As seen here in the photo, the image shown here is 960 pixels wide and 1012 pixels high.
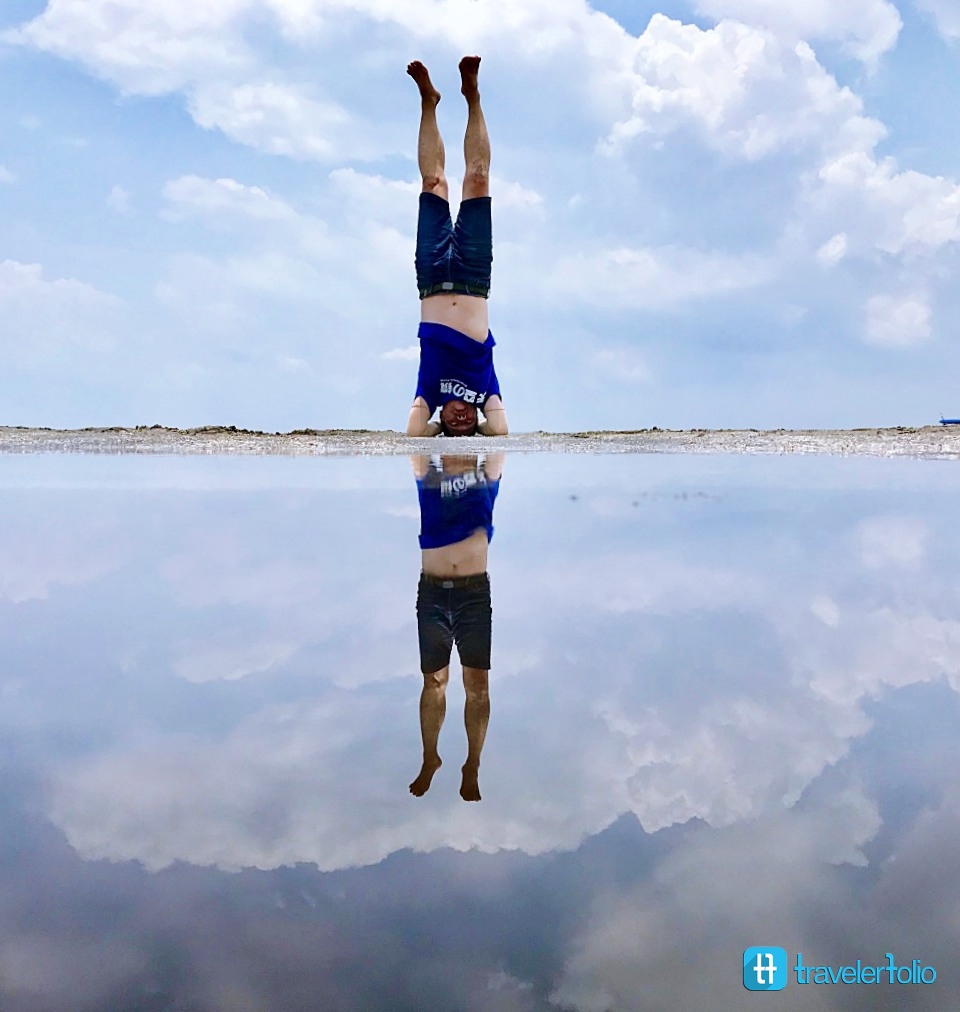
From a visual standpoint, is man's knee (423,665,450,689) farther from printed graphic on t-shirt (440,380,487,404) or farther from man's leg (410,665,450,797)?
printed graphic on t-shirt (440,380,487,404)

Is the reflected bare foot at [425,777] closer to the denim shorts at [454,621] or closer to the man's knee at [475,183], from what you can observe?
the denim shorts at [454,621]

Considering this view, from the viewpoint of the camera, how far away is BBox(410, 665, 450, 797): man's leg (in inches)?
43.1

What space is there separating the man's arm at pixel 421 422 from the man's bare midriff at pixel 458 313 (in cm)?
77

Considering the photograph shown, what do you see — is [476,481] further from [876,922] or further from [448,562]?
[876,922]

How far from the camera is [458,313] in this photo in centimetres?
822

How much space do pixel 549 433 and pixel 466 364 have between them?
12.3 feet

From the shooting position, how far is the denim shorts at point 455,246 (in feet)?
27.0

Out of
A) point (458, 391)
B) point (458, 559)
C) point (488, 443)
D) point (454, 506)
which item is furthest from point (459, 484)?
point (458, 391)

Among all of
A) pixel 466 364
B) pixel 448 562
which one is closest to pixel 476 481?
pixel 448 562

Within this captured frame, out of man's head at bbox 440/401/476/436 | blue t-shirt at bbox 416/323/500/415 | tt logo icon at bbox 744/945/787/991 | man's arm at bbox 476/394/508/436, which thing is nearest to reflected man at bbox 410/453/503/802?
tt logo icon at bbox 744/945/787/991

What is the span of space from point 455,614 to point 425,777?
80cm

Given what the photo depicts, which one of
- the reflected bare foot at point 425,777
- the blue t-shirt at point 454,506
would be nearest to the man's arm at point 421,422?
the blue t-shirt at point 454,506

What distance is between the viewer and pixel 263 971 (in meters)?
0.76

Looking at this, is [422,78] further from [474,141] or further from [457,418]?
[457,418]
